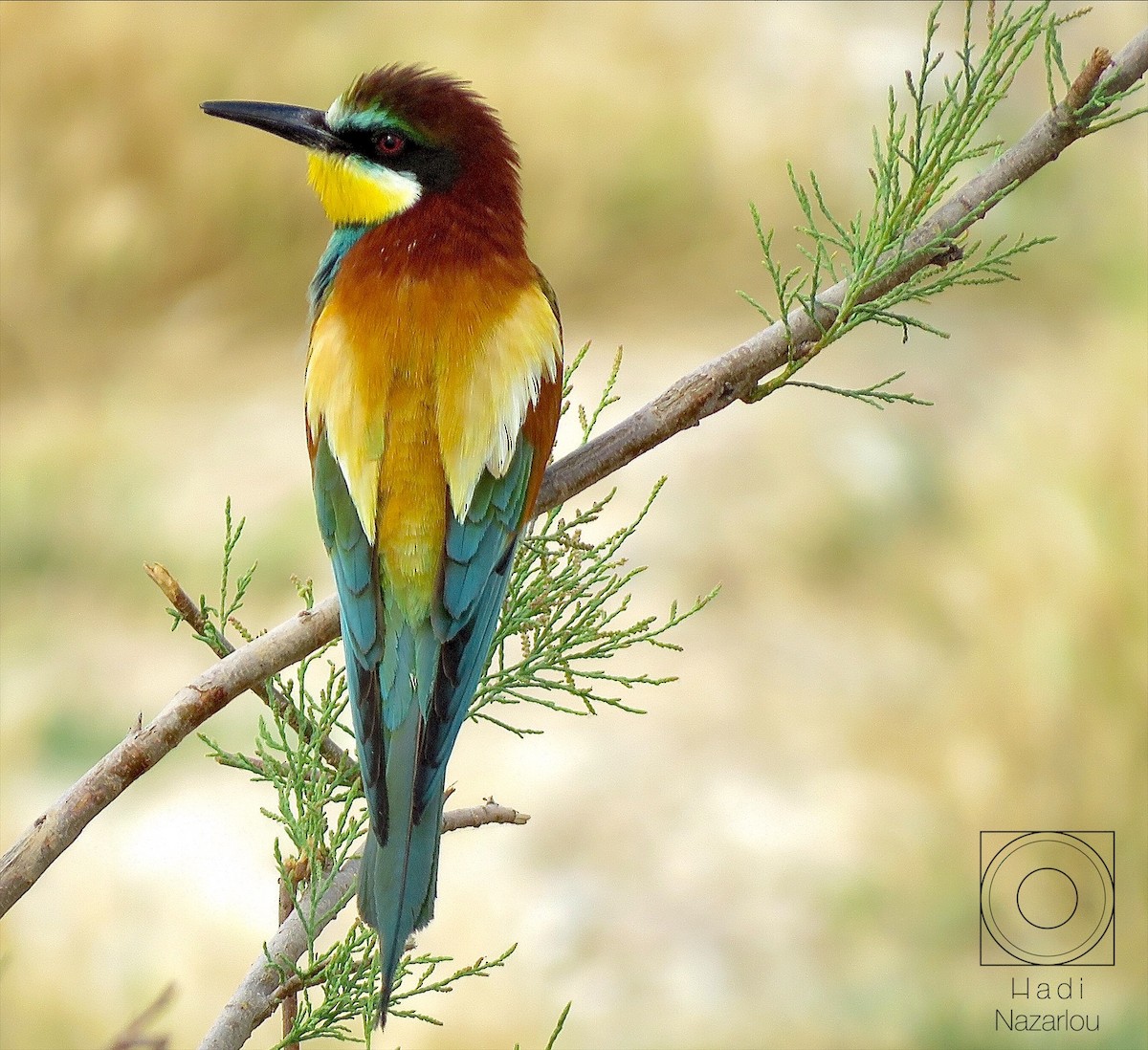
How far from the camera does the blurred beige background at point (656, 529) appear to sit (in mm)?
3098

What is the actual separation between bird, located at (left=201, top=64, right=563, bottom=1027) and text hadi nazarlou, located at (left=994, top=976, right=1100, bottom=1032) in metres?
2.18

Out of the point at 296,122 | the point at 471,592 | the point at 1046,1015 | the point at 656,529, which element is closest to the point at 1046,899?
the point at 1046,1015

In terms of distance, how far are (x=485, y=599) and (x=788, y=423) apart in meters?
2.58

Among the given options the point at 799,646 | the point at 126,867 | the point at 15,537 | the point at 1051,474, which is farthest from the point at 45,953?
the point at 1051,474

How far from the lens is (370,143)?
155cm

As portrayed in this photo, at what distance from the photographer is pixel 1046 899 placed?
3.31 m

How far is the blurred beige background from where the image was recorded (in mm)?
3098

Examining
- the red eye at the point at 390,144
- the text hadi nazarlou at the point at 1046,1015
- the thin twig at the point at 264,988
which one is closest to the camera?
the thin twig at the point at 264,988

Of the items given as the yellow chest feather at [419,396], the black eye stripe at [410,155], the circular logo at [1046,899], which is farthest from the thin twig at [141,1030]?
the circular logo at [1046,899]

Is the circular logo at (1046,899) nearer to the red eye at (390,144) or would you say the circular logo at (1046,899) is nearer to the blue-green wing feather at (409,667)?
the blue-green wing feather at (409,667)

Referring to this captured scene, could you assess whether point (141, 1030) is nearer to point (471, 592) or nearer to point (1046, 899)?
point (471, 592)

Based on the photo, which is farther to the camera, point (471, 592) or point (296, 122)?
point (296, 122)

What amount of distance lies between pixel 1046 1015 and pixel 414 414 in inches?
96.0

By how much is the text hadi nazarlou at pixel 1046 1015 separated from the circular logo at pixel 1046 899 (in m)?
0.06
